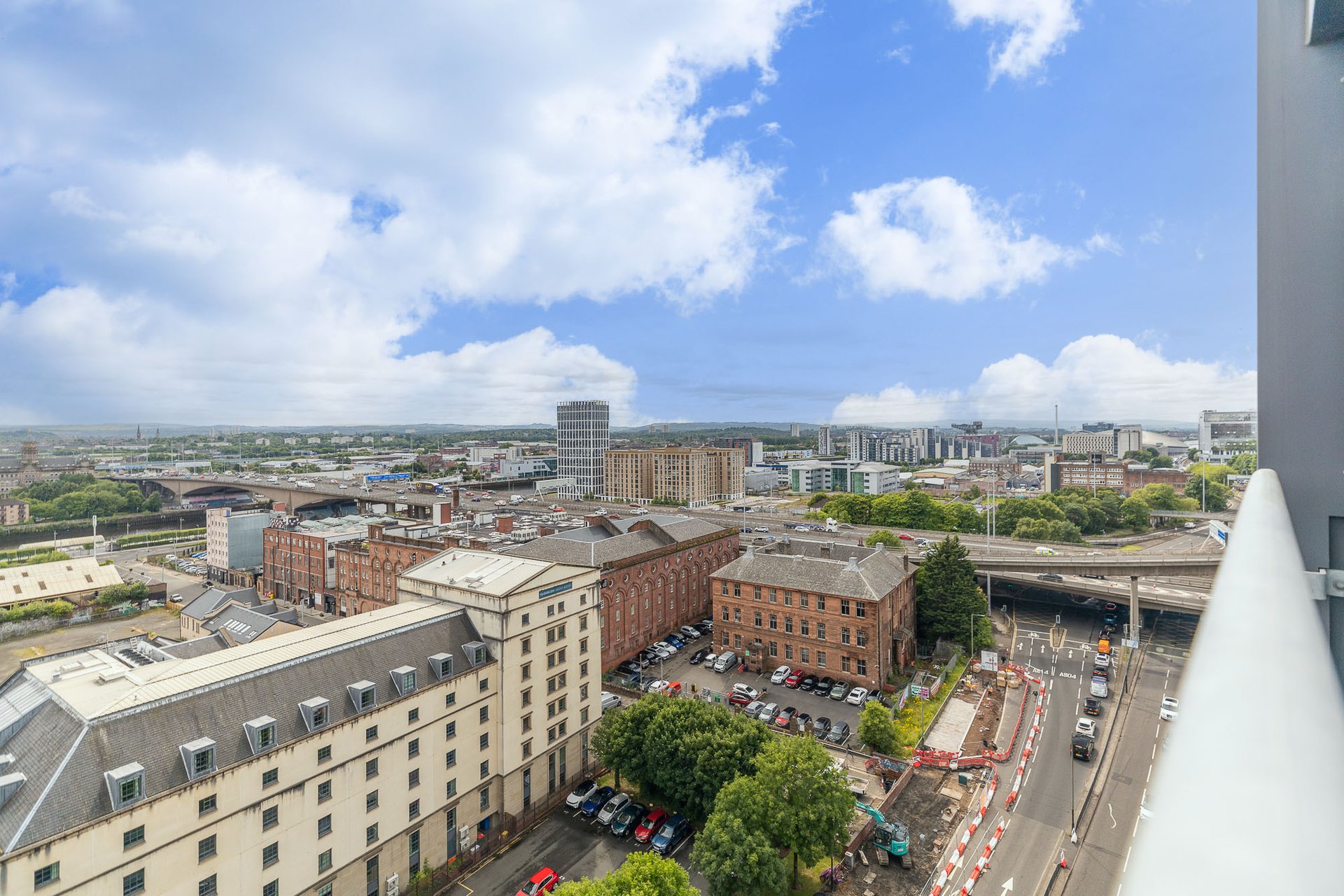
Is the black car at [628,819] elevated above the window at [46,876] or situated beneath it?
situated beneath

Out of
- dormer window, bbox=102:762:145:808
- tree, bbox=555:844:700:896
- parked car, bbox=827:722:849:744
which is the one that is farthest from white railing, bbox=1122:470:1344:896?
parked car, bbox=827:722:849:744

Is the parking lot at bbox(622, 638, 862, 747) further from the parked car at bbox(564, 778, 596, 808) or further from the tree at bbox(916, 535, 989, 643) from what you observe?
the tree at bbox(916, 535, 989, 643)

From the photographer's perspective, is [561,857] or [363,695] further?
[561,857]

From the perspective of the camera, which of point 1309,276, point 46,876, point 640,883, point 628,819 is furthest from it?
point 628,819

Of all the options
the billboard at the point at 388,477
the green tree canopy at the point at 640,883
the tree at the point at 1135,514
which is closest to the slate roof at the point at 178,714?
the green tree canopy at the point at 640,883

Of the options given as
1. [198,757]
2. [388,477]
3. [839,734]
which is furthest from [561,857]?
[388,477]

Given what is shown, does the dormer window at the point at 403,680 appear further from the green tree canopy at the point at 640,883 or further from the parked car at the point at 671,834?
→ the parked car at the point at 671,834

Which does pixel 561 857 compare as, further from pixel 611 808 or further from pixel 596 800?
pixel 596 800
